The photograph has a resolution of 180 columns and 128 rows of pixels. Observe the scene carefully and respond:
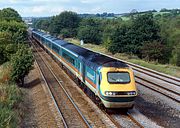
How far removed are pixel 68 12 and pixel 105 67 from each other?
108903 mm

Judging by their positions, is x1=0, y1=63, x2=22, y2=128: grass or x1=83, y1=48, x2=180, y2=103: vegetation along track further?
x1=83, y1=48, x2=180, y2=103: vegetation along track

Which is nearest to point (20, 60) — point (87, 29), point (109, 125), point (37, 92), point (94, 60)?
point (37, 92)

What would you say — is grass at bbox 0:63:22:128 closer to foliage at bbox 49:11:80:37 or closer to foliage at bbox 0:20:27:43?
foliage at bbox 0:20:27:43

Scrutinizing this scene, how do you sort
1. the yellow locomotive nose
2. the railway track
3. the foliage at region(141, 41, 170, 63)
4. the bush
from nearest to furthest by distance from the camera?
the bush, the railway track, the yellow locomotive nose, the foliage at region(141, 41, 170, 63)

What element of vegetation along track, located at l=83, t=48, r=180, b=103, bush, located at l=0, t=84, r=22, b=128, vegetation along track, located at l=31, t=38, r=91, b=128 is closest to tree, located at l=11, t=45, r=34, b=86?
vegetation along track, located at l=31, t=38, r=91, b=128

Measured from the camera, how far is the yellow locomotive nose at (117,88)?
15.5m

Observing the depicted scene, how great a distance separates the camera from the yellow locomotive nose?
1550 centimetres

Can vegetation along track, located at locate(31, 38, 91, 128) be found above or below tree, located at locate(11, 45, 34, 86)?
below

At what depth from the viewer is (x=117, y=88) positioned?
15586mm

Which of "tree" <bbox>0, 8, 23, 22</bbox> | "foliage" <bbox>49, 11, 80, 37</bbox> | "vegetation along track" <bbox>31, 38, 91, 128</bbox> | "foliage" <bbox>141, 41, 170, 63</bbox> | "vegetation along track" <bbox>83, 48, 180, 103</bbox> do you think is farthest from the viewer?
"foliage" <bbox>49, 11, 80, 37</bbox>

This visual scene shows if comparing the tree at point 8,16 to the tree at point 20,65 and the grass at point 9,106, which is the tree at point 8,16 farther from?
the grass at point 9,106

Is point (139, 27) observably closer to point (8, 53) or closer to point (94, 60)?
point (8, 53)

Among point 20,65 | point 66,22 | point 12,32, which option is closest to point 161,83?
point 20,65

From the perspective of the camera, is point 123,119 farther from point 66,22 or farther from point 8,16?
point 66,22
